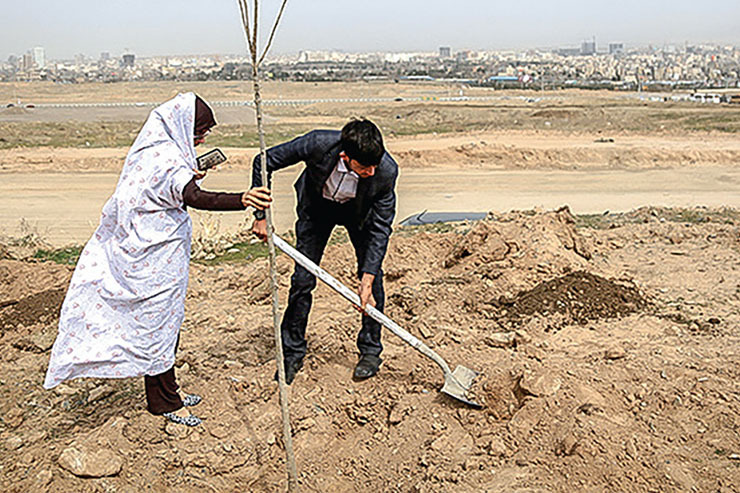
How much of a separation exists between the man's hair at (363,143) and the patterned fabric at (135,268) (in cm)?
Result: 71

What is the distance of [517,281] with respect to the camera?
580 centimetres

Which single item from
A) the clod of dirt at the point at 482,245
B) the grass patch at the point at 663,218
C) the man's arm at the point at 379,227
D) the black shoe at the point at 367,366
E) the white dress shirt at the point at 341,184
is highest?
the white dress shirt at the point at 341,184

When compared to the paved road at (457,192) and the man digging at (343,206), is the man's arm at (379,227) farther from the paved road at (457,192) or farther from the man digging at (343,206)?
the paved road at (457,192)

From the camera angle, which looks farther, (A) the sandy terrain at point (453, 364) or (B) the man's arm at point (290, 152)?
(B) the man's arm at point (290, 152)

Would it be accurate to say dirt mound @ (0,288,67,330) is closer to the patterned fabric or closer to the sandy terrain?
the sandy terrain

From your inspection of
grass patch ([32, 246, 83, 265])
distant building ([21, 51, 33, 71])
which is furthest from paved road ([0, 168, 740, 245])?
→ distant building ([21, 51, 33, 71])

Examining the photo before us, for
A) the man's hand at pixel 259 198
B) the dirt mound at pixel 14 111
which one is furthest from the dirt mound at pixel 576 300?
the dirt mound at pixel 14 111

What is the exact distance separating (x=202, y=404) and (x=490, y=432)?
4.80 feet

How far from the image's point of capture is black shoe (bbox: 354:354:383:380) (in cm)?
412

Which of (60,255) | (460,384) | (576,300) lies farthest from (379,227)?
(60,255)

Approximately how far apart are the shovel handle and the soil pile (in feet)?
0.85

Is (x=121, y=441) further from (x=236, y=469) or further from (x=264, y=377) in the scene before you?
(x=264, y=377)

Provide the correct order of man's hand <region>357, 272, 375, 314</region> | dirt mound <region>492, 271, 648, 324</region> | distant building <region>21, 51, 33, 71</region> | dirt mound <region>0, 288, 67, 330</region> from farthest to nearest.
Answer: distant building <region>21, 51, 33, 71</region> < dirt mound <region>0, 288, 67, 330</region> < dirt mound <region>492, 271, 648, 324</region> < man's hand <region>357, 272, 375, 314</region>

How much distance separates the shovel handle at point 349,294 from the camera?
359 cm
